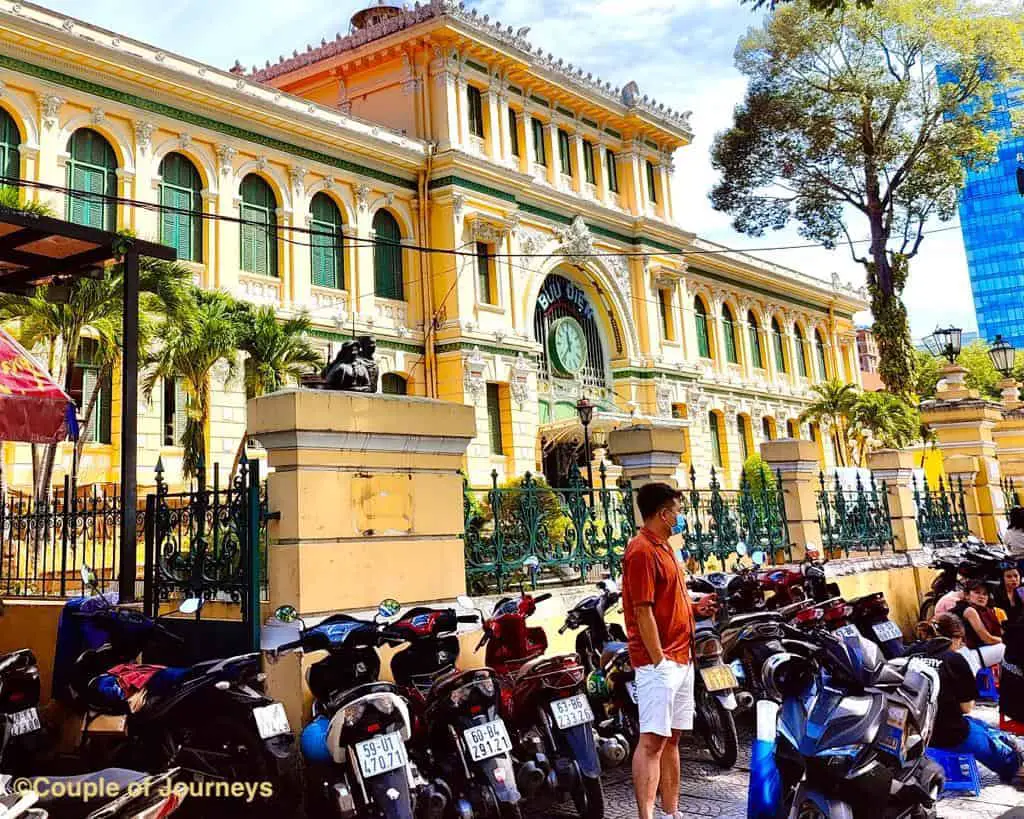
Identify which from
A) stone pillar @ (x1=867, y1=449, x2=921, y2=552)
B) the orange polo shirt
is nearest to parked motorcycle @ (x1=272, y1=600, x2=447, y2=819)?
the orange polo shirt

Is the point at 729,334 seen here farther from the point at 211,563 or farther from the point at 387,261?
the point at 211,563

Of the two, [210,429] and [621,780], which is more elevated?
[210,429]

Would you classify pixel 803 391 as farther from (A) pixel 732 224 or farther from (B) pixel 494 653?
(B) pixel 494 653

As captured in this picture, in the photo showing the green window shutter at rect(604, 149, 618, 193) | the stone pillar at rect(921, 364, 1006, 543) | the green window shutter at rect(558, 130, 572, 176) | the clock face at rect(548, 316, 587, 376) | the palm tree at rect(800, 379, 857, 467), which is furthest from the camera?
the palm tree at rect(800, 379, 857, 467)

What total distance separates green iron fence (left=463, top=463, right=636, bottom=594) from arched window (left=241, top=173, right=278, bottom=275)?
48.9 ft

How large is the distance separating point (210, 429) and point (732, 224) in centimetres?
1578

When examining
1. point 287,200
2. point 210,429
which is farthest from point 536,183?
point 210,429

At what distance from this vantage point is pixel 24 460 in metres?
16.2

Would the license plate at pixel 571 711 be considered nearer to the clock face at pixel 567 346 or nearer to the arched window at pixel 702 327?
the clock face at pixel 567 346

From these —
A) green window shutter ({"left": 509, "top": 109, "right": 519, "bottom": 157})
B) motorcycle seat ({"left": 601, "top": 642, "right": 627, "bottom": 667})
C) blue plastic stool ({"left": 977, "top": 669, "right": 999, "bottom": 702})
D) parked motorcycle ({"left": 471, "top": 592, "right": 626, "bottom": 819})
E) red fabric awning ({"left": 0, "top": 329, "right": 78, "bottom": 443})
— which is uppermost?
green window shutter ({"left": 509, "top": 109, "right": 519, "bottom": 157})

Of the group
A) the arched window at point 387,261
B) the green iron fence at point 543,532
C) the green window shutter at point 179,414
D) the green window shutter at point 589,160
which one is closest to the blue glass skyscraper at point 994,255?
the green window shutter at point 589,160

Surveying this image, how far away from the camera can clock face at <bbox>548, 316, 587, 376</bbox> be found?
90.3 ft

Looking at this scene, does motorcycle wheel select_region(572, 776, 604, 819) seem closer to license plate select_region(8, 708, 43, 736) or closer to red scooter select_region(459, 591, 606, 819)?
red scooter select_region(459, 591, 606, 819)

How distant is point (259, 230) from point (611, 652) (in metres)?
17.6
